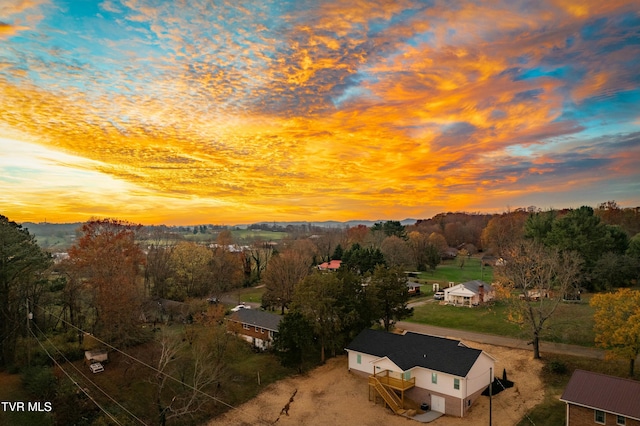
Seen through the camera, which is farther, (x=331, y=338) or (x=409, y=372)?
(x=331, y=338)

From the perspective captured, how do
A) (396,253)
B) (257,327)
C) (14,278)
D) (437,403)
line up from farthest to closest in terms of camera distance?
(396,253) → (257,327) → (14,278) → (437,403)

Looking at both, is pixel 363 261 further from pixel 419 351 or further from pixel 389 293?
pixel 419 351

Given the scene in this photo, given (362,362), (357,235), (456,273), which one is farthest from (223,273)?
(357,235)

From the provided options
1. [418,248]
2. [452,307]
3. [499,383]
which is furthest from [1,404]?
[418,248]

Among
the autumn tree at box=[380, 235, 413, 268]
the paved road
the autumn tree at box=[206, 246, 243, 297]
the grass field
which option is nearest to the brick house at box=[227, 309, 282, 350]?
the paved road

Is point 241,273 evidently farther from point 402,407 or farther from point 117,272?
point 402,407

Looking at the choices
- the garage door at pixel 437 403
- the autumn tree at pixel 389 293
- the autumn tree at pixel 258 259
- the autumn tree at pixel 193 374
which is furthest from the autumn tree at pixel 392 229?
the autumn tree at pixel 193 374
